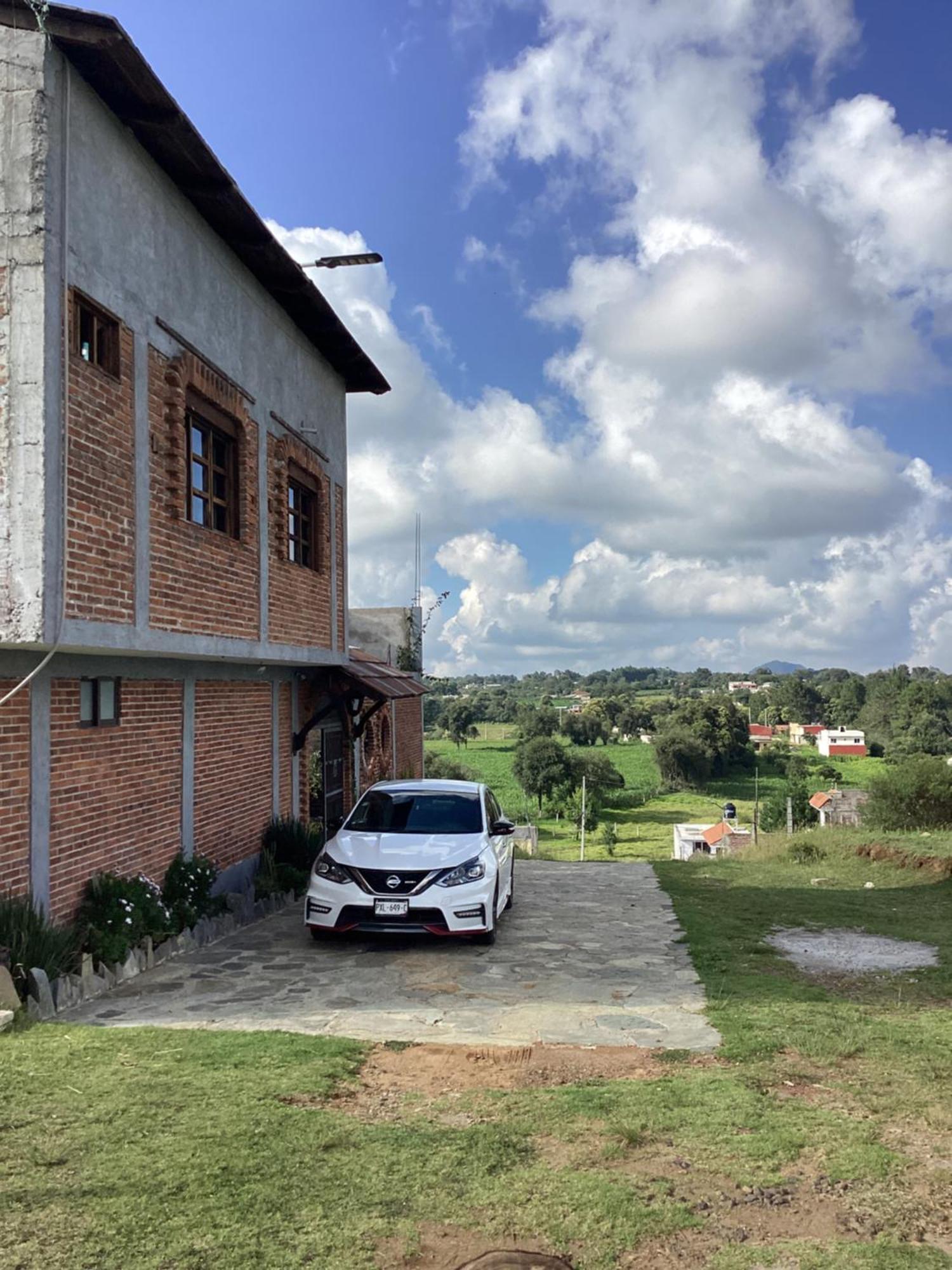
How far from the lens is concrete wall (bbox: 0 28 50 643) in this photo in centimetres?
636

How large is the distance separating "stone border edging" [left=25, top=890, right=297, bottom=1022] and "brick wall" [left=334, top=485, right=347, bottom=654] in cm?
483

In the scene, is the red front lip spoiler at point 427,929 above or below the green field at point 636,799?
above

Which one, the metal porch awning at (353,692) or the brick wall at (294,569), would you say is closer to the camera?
the brick wall at (294,569)

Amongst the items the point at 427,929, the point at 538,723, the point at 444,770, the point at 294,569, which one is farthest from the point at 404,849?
the point at 538,723

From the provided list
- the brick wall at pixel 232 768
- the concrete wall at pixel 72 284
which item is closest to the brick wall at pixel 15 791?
the concrete wall at pixel 72 284

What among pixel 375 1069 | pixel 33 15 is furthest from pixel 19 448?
pixel 375 1069

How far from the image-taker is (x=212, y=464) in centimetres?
1022

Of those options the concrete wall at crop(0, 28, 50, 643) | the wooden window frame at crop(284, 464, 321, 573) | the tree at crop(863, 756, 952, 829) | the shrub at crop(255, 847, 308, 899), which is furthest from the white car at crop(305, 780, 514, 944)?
the tree at crop(863, 756, 952, 829)

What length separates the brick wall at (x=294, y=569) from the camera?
38.4ft

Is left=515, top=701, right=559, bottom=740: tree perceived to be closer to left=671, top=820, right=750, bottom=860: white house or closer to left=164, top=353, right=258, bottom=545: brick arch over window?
left=671, top=820, right=750, bottom=860: white house

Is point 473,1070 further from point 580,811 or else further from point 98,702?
point 580,811

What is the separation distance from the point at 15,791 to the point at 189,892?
2.76 meters

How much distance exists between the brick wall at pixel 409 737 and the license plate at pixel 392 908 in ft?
37.4

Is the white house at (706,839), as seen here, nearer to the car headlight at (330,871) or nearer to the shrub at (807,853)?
the shrub at (807,853)
